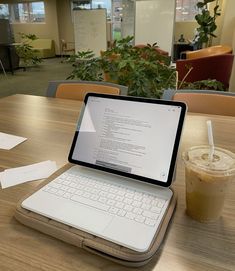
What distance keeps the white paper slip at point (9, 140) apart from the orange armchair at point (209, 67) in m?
2.89

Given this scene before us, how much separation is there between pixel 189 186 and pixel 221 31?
216 inches

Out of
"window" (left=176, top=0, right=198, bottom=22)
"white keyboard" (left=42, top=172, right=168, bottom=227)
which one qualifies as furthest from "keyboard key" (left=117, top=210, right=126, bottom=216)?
"window" (left=176, top=0, right=198, bottom=22)

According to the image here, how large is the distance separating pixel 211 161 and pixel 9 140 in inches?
29.2

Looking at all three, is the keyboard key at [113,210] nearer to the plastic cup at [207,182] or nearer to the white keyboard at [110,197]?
the white keyboard at [110,197]

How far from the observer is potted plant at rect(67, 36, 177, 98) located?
166 centimetres

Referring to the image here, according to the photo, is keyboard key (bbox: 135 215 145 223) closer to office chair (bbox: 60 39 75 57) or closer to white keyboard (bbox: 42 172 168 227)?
→ white keyboard (bbox: 42 172 168 227)

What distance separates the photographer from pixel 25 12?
404 inches

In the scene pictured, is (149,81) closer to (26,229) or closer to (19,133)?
(19,133)

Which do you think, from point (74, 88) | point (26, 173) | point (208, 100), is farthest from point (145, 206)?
point (74, 88)

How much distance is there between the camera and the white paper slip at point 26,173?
685 mm

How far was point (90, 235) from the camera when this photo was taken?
0.47 meters

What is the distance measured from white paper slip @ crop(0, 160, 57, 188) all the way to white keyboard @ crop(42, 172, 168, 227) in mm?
88

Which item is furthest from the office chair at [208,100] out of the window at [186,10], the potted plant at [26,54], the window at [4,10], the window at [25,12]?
the window at [4,10]

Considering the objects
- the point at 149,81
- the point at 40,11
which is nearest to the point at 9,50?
the point at 40,11
